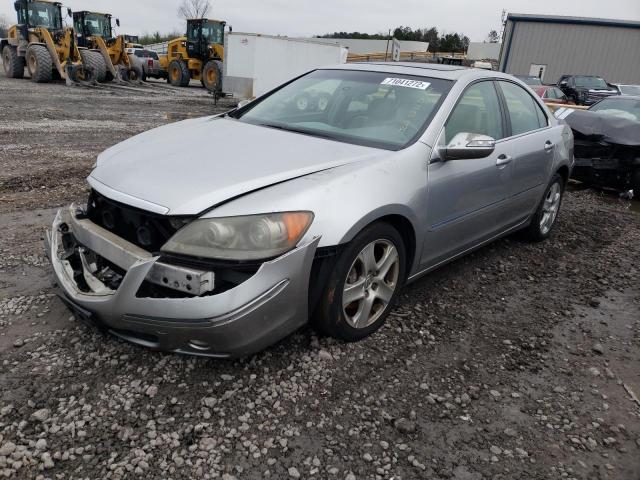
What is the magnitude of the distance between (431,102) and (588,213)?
396cm

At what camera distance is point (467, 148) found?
3.02 metres

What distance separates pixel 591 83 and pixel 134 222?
24.3m

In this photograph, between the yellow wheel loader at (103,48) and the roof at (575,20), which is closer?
the yellow wheel loader at (103,48)

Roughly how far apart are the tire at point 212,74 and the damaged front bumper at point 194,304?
1899 cm

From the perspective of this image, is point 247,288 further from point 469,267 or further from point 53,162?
point 53,162

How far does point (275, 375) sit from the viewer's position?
8.53 ft

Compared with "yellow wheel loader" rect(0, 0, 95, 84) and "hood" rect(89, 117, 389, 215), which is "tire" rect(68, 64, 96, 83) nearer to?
"yellow wheel loader" rect(0, 0, 95, 84)

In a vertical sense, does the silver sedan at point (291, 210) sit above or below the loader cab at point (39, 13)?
below

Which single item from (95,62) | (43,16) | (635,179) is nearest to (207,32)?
(95,62)

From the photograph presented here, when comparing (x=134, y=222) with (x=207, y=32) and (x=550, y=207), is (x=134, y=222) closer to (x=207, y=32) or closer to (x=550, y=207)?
(x=550, y=207)

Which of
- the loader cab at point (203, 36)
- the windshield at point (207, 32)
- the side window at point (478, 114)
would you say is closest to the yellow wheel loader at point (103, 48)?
the loader cab at point (203, 36)

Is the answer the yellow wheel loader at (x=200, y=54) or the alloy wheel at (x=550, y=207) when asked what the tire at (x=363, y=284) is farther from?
the yellow wheel loader at (x=200, y=54)

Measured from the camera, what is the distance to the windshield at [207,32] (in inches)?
852

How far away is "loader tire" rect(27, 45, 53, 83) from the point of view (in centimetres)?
1823
